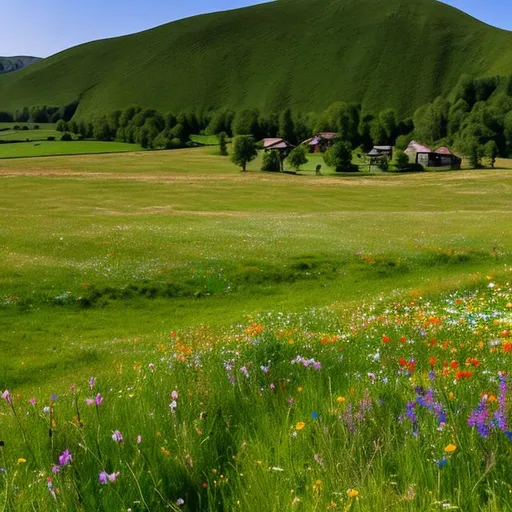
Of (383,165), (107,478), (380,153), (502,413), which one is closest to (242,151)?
(383,165)

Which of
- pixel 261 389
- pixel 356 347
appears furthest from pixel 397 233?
pixel 261 389

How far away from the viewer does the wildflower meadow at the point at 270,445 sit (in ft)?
9.96

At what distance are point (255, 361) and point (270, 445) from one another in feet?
9.84

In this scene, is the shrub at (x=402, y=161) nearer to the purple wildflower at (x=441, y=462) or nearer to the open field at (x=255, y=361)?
the open field at (x=255, y=361)

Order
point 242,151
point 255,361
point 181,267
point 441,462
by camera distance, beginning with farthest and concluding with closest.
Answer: point 242,151 < point 181,267 < point 255,361 < point 441,462

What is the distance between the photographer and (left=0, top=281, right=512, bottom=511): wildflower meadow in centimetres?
304

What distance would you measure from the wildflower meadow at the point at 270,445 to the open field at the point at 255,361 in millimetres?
19

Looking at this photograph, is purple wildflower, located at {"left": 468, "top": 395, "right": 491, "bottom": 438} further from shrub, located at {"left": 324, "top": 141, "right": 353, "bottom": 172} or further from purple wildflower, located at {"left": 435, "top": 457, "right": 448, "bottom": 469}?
shrub, located at {"left": 324, "top": 141, "right": 353, "bottom": 172}

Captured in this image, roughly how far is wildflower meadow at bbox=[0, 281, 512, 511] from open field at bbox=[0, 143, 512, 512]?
0.02 m

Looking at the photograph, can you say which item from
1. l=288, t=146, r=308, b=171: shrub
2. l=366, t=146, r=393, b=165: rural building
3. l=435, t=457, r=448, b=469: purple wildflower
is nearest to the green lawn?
l=435, t=457, r=448, b=469: purple wildflower

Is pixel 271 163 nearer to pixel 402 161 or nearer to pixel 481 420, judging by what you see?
pixel 402 161

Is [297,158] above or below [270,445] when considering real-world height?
above

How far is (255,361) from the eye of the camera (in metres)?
6.82

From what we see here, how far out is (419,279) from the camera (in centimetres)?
2989
